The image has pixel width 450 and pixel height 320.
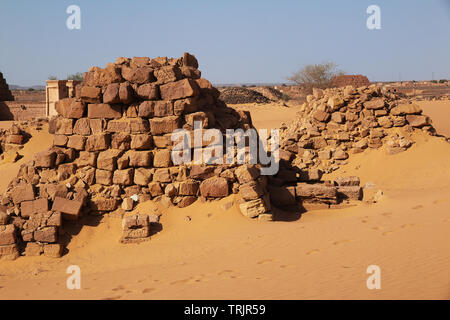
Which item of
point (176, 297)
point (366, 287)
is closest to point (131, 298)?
point (176, 297)

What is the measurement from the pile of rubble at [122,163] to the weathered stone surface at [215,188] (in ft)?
0.07

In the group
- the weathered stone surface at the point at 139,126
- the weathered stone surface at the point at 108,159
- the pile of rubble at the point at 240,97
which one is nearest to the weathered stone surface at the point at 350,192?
the weathered stone surface at the point at 139,126

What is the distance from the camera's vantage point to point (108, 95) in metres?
10.1

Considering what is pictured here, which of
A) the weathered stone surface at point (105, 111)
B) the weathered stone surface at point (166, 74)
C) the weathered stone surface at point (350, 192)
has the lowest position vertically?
the weathered stone surface at point (350, 192)

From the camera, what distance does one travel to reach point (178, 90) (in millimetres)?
10156

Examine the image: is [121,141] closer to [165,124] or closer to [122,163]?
[122,163]

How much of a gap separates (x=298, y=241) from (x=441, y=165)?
831 centimetres

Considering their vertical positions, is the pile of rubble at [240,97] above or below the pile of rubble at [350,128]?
above

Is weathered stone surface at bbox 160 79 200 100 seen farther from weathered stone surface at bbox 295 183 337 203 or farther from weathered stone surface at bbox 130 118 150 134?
weathered stone surface at bbox 295 183 337 203

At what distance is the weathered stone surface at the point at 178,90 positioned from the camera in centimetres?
1009

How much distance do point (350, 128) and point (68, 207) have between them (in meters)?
10.8

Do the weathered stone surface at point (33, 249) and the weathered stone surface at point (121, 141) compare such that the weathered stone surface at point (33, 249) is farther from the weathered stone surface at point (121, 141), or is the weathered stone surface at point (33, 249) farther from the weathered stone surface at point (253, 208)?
the weathered stone surface at point (253, 208)

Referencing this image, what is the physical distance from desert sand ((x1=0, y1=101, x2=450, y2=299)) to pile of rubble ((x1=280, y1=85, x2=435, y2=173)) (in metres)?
4.50

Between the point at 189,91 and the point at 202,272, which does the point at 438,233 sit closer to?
the point at 202,272
